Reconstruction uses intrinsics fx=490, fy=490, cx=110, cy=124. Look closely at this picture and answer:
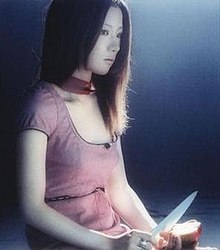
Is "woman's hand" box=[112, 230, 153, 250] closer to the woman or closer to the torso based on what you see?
the woman

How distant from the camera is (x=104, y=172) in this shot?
0.83 metres

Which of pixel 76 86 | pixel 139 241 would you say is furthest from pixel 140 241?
pixel 76 86

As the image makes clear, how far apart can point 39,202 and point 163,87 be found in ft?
1.28

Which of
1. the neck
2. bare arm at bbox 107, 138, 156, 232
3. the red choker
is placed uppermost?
the neck

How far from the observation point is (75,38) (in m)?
0.79

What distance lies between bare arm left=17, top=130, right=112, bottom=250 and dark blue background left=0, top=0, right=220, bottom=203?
172mm

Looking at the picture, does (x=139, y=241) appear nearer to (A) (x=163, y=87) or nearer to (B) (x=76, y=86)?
(B) (x=76, y=86)

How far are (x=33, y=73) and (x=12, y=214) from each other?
11.2 inches

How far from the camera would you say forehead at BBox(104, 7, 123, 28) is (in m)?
0.80

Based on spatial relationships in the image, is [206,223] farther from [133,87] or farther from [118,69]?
[118,69]

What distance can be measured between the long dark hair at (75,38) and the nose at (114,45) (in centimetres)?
1

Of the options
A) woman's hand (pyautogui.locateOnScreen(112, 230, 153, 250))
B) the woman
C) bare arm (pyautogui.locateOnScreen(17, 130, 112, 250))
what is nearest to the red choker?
the woman

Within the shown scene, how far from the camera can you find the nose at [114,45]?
32.4 inches

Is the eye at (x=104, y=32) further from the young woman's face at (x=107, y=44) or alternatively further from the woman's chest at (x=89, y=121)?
the woman's chest at (x=89, y=121)
